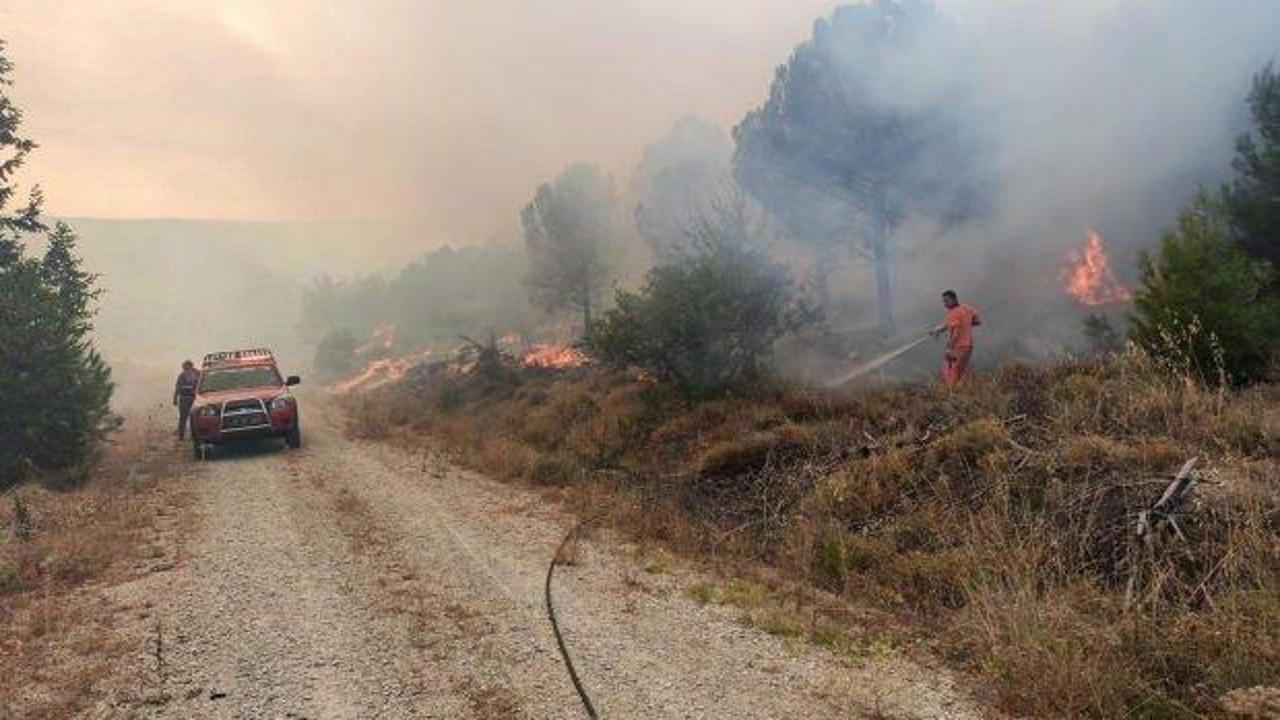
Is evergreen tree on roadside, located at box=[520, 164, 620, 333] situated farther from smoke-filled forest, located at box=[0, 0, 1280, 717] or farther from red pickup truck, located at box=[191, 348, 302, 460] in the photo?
red pickup truck, located at box=[191, 348, 302, 460]

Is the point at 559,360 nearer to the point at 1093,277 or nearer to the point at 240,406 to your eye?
the point at 240,406

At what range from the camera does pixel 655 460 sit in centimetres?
1152

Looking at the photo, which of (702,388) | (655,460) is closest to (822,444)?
(655,460)

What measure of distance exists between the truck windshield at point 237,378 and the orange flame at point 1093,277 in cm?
2737

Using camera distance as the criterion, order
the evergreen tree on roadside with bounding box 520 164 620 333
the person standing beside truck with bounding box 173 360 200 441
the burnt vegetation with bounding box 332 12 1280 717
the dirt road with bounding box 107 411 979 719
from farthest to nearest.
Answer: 1. the evergreen tree on roadside with bounding box 520 164 620 333
2. the person standing beside truck with bounding box 173 360 200 441
3. the dirt road with bounding box 107 411 979 719
4. the burnt vegetation with bounding box 332 12 1280 717

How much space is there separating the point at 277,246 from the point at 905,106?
177 m

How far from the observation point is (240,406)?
46.6 ft

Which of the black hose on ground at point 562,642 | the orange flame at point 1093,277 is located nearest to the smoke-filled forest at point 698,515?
the black hose on ground at point 562,642

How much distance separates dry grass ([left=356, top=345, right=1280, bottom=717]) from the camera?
4.13 metres

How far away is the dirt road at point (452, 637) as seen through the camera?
14.7 ft

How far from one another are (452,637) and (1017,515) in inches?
172

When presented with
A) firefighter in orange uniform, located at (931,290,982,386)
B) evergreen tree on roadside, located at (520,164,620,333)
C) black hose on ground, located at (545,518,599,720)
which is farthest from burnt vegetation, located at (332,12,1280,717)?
evergreen tree on roadside, located at (520,164,620,333)

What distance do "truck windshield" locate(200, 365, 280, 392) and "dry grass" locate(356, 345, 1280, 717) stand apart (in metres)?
6.61

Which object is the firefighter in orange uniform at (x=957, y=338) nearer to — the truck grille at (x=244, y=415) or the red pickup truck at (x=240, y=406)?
the red pickup truck at (x=240, y=406)
